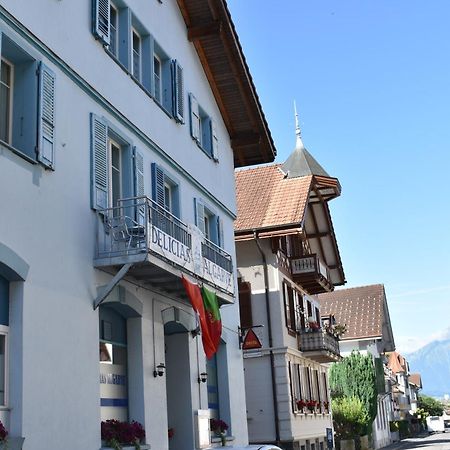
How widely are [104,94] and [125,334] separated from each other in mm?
4342

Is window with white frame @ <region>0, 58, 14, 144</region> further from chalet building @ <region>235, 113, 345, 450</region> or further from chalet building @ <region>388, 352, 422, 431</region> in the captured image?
chalet building @ <region>388, 352, 422, 431</region>

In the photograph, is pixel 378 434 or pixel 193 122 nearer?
pixel 193 122

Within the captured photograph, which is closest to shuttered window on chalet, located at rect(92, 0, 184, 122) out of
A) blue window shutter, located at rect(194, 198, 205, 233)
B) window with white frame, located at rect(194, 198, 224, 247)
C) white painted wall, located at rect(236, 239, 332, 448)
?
blue window shutter, located at rect(194, 198, 205, 233)

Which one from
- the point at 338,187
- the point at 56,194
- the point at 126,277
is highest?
the point at 338,187

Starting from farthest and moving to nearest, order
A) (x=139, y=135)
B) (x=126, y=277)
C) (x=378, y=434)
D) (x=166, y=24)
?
(x=378, y=434) < (x=166, y=24) < (x=139, y=135) < (x=126, y=277)

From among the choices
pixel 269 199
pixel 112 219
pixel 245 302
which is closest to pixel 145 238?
pixel 112 219

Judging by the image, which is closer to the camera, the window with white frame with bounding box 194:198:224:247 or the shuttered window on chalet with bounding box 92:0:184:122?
the shuttered window on chalet with bounding box 92:0:184:122

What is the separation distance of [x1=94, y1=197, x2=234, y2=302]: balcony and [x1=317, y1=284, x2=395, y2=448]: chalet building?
37.3 metres

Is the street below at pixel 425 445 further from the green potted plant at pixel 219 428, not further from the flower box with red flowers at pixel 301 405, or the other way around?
the green potted plant at pixel 219 428

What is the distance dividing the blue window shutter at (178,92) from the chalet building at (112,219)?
0.05 m

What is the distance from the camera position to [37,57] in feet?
37.0

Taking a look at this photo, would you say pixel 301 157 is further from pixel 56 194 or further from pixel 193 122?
pixel 56 194

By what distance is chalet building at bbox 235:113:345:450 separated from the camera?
26.8 m

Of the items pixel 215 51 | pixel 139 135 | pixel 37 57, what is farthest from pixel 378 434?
pixel 37 57
